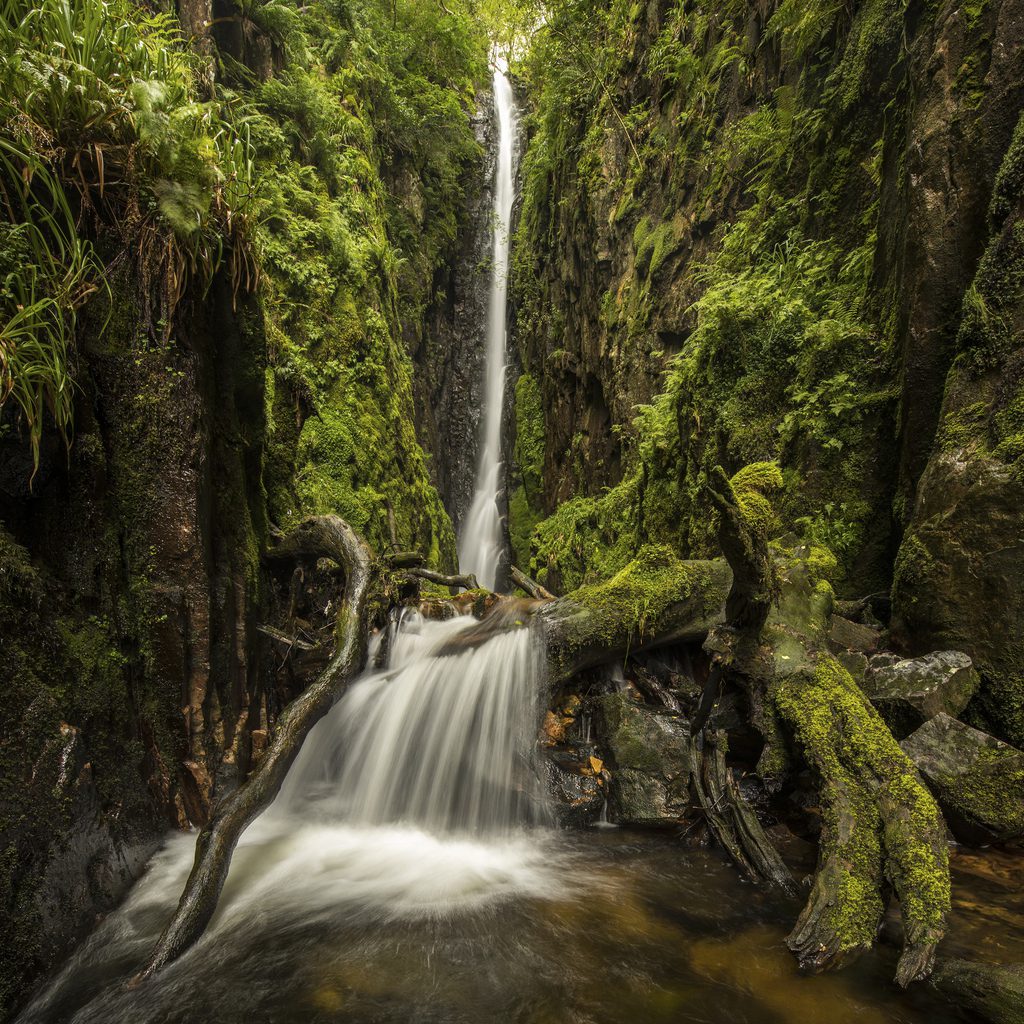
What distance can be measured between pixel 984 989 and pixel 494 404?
17.3m

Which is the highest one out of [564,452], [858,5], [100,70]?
[858,5]

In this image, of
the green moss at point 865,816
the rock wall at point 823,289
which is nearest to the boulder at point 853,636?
the rock wall at point 823,289

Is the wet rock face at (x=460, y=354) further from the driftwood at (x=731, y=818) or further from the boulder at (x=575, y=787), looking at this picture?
the driftwood at (x=731, y=818)

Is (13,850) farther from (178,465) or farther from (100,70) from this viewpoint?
(100,70)

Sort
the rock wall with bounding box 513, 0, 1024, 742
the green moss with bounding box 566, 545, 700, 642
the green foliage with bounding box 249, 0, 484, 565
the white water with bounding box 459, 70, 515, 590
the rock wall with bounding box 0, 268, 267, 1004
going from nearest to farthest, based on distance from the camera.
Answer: the rock wall with bounding box 0, 268, 267, 1004 < the rock wall with bounding box 513, 0, 1024, 742 < the green moss with bounding box 566, 545, 700, 642 < the green foliage with bounding box 249, 0, 484, 565 < the white water with bounding box 459, 70, 515, 590

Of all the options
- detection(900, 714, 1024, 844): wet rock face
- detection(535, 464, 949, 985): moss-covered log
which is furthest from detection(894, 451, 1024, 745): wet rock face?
detection(535, 464, 949, 985): moss-covered log

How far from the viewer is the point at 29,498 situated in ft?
9.45

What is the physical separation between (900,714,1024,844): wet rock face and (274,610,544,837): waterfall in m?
2.59

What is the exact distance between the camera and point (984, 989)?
2.01m

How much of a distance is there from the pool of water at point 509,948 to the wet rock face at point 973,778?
0.15 metres

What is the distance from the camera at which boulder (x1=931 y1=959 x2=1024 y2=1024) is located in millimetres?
1938

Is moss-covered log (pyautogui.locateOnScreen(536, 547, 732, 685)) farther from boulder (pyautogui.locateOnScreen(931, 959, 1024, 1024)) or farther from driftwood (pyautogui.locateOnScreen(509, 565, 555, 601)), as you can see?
boulder (pyautogui.locateOnScreen(931, 959, 1024, 1024))

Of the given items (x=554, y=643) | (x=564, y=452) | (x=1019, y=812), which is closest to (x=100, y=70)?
(x=554, y=643)

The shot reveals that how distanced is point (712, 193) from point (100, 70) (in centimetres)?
843
